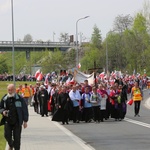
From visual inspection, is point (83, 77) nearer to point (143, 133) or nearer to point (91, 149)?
point (143, 133)

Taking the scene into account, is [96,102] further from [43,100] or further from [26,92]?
[26,92]

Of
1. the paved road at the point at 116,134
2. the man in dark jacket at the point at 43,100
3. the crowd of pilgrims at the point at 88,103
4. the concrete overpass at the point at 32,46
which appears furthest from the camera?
the concrete overpass at the point at 32,46

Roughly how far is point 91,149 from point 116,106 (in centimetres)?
1100

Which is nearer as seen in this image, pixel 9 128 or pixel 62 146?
pixel 9 128

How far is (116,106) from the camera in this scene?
2544 cm

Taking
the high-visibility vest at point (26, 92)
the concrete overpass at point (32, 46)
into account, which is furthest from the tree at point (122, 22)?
the high-visibility vest at point (26, 92)

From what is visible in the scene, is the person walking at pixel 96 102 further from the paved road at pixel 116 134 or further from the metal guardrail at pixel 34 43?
the metal guardrail at pixel 34 43

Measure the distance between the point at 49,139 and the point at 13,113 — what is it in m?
4.64

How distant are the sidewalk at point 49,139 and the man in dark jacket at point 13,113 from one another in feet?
6.68

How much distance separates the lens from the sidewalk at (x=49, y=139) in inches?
593

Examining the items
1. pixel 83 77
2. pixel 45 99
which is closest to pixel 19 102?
pixel 45 99

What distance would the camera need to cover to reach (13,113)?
1274 centimetres

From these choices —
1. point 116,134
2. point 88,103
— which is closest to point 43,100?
point 88,103

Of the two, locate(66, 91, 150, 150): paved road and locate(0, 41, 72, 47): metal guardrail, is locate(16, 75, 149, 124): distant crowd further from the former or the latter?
locate(0, 41, 72, 47): metal guardrail
